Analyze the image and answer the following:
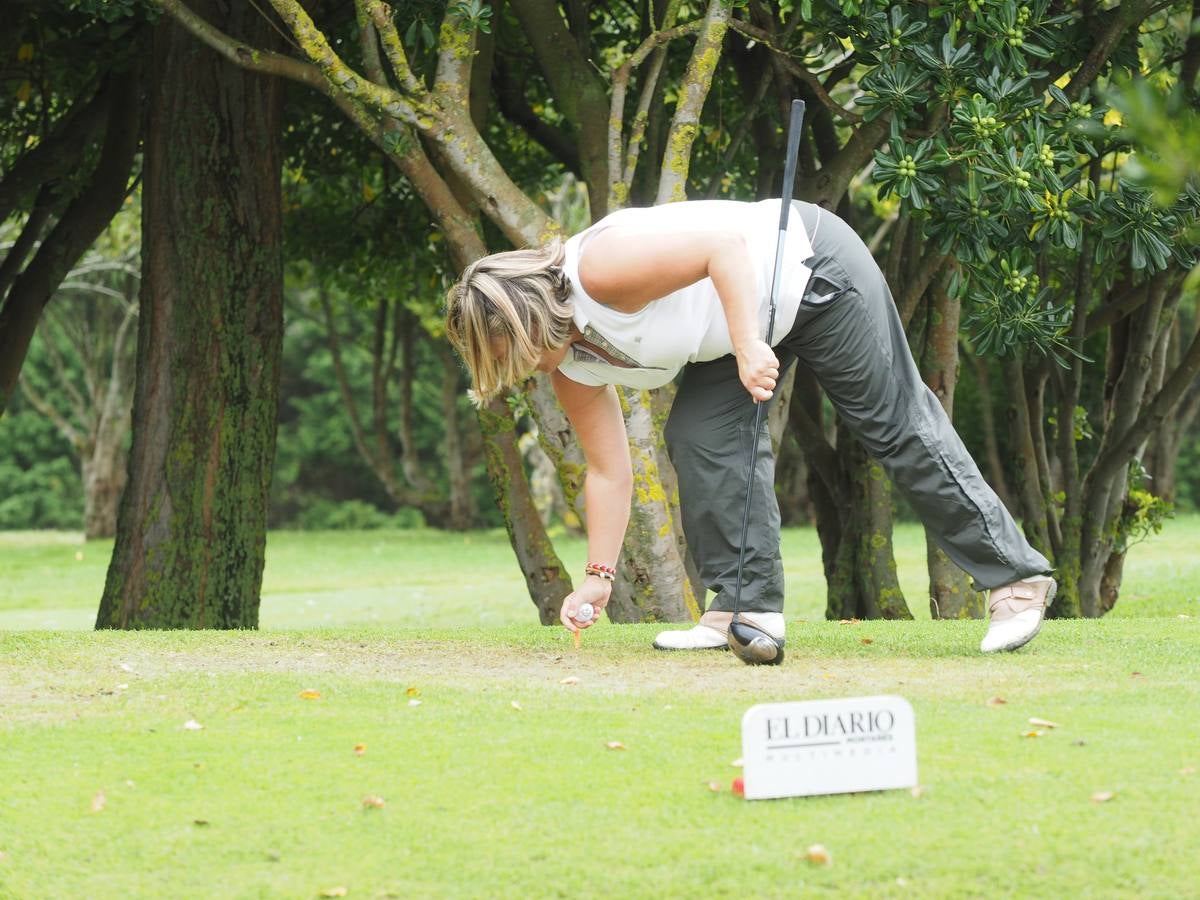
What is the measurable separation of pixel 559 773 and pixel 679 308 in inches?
65.4

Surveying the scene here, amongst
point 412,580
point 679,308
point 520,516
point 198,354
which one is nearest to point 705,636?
point 679,308

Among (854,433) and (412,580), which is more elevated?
(854,433)

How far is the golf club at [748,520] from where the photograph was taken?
189 inches

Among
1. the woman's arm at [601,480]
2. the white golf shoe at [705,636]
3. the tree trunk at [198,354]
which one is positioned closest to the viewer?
the woman's arm at [601,480]

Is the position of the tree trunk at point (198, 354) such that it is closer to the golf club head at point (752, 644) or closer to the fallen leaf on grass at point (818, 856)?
the golf club head at point (752, 644)

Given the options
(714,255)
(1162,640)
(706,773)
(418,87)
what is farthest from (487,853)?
(418,87)

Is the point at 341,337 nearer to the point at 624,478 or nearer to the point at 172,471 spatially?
the point at 172,471

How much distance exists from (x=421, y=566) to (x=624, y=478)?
Result: 659 inches

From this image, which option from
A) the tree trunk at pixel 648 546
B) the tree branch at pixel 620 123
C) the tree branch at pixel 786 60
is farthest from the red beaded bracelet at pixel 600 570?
the tree branch at pixel 786 60

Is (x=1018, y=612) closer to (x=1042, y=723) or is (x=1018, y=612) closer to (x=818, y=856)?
(x=1042, y=723)

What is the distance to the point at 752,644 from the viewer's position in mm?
4902

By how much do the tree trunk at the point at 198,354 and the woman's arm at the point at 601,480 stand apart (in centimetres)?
379

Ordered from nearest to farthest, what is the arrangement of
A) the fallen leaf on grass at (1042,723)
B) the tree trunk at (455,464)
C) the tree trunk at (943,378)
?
the fallen leaf on grass at (1042,723)
the tree trunk at (943,378)
the tree trunk at (455,464)

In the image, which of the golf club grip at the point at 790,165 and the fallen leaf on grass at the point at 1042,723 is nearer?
the fallen leaf on grass at the point at 1042,723
